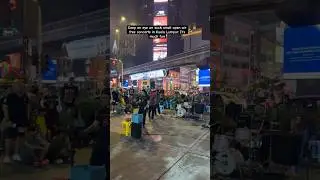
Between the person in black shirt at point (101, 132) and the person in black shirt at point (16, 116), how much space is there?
30.1 inches

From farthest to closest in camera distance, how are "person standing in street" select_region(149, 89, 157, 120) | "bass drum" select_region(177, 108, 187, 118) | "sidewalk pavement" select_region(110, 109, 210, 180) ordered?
"bass drum" select_region(177, 108, 187, 118)
"person standing in street" select_region(149, 89, 157, 120)
"sidewalk pavement" select_region(110, 109, 210, 180)

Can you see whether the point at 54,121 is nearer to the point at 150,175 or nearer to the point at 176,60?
the point at 150,175

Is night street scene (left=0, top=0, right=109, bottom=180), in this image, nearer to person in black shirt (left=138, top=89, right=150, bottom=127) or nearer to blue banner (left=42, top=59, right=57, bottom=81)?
blue banner (left=42, top=59, right=57, bottom=81)

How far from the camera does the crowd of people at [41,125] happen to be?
15.1 feet

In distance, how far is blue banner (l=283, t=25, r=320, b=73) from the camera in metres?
4.20

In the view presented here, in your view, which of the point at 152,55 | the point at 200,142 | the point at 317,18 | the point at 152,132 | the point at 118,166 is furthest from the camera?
the point at 152,55

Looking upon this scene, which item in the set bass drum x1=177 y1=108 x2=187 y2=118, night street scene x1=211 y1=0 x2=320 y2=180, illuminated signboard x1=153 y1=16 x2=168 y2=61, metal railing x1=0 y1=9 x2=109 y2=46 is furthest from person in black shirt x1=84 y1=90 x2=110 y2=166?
A: illuminated signboard x1=153 y1=16 x2=168 y2=61

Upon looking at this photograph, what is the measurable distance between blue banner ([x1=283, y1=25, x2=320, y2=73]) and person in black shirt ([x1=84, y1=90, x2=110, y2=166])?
85.1 inches

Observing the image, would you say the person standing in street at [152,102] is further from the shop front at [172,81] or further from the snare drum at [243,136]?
the shop front at [172,81]

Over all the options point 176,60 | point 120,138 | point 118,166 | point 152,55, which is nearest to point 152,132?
point 120,138

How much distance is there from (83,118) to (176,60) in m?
20.0

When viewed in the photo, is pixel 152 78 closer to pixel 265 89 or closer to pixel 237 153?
pixel 237 153

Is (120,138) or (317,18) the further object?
(120,138)

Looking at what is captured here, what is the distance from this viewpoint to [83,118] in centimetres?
468
